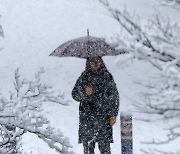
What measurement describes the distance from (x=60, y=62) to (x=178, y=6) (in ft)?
54.7

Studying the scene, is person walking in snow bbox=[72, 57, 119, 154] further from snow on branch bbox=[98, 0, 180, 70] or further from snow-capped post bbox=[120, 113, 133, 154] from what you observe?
snow on branch bbox=[98, 0, 180, 70]

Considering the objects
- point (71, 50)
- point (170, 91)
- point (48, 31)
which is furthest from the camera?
point (48, 31)

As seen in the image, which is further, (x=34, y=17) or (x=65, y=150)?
(x=34, y=17)

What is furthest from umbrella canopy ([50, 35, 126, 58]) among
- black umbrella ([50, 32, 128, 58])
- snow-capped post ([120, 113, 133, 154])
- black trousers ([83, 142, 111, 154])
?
black trousers ([83, 142, 111, 154])

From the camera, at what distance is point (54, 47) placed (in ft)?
70.8

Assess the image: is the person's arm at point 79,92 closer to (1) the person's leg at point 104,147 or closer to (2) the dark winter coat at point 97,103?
(2) the dark winter coat at point 97,103

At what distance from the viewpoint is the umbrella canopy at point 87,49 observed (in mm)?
7496

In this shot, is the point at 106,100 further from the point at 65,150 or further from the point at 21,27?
the point at 21,27

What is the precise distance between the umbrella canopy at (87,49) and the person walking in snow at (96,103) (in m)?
0.17

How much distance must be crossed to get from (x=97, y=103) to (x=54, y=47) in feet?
47.1

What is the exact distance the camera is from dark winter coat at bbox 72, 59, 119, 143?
7312 mm

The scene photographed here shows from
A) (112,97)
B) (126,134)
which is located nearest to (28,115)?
(112,97)

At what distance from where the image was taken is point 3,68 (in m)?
18.9

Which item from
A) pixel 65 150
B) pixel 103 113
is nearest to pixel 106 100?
pixel 103 113
